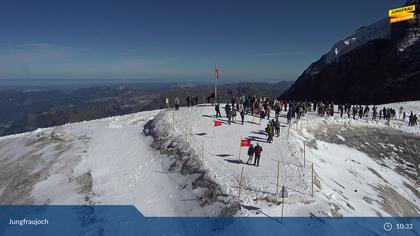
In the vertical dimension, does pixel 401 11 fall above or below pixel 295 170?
above

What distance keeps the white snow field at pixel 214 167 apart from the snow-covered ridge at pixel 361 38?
7323 centimetres

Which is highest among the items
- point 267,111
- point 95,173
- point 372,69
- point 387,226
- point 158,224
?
point 372,69

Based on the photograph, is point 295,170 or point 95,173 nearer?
point 295,170

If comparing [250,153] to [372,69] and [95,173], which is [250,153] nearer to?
[95,173]

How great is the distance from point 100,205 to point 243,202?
878 centimetres

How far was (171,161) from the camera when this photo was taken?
988 inches

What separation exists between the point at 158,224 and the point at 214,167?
659cm

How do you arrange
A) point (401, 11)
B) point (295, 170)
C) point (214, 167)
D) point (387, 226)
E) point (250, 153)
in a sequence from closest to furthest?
point (387, 226), point (295, 170), point (214, 167), point (250, 153), point (401, 11)

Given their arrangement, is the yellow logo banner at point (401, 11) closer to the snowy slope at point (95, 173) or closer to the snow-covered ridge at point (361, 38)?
the snow-covered ridge at point (361, 38)

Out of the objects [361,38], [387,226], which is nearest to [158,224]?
[387,226]

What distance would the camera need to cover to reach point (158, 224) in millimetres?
16812

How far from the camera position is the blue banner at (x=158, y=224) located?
49.4 ft

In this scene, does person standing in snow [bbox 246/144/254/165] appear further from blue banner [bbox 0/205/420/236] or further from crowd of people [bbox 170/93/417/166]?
blue banner [bbox 0/205/420/236]

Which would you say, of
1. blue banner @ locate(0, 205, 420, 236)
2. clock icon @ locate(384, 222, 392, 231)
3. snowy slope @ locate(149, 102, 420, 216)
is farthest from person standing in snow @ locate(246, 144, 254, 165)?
clock icon @ locate(384, 222, 392, 231)
